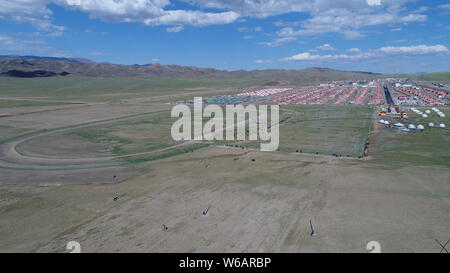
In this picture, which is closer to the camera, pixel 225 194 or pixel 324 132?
pixel 225 194

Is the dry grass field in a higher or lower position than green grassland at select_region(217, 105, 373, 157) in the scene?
lower

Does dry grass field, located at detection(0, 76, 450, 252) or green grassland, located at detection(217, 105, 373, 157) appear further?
green grassland, located at detection(217, 105, 373, 157)

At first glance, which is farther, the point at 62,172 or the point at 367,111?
the point at 367,111

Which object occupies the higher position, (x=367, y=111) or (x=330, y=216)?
(x=367, y=111)

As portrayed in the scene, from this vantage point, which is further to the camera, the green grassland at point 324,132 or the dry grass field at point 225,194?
the green grassland at point 324,132

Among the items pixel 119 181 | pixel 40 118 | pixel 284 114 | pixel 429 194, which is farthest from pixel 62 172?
pixel 284 114

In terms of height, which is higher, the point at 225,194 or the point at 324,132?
the point at 324,132

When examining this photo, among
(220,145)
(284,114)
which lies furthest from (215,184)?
(284,114)

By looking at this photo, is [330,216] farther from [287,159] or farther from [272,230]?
[287,159]

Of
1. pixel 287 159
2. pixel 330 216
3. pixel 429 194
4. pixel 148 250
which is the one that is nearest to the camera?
pixel 148 250

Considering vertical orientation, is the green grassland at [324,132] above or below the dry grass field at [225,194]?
above
